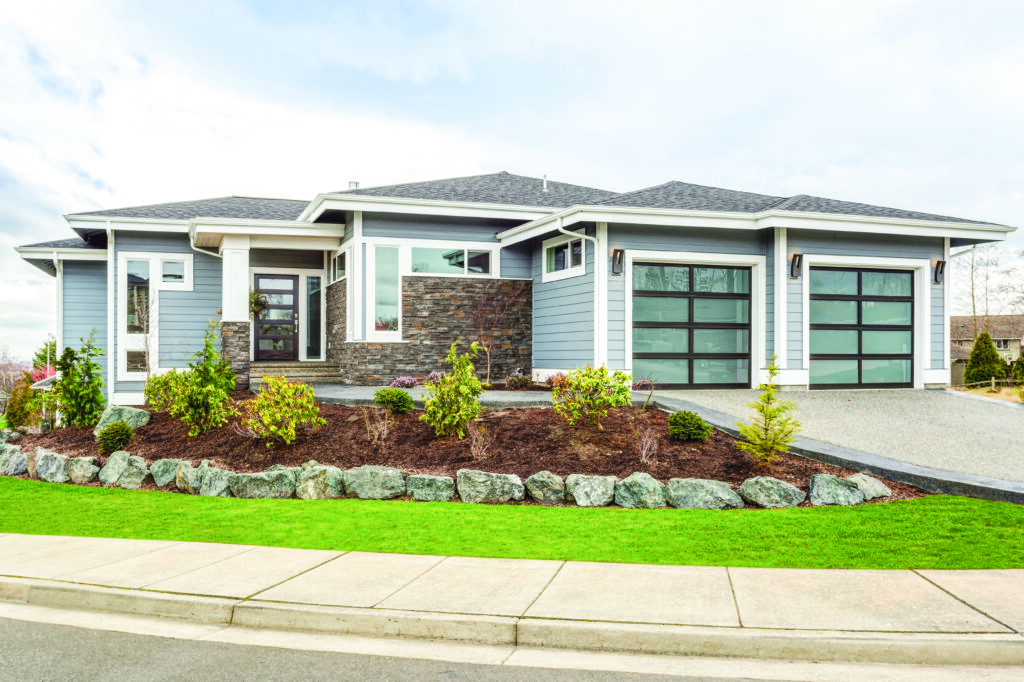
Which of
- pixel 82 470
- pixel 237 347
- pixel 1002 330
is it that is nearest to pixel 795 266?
pixel 237 347

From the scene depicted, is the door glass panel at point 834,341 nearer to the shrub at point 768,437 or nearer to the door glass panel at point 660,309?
the door glass panel at point 660,309

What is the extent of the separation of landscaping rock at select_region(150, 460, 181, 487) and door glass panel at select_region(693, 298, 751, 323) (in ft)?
29.8

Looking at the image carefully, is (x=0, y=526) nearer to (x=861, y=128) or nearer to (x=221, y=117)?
(x=221, y=117)

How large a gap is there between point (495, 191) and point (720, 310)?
5.69m

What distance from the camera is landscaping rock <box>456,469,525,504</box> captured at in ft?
25.3

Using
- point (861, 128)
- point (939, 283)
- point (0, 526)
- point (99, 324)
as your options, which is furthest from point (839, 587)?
point (99, 324)

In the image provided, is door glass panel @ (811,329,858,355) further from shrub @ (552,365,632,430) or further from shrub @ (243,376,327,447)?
shrub @ (243,376,327,447)

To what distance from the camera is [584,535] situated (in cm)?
632

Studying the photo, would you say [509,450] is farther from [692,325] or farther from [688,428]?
[692,325]

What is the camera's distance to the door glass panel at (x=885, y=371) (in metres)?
14.3

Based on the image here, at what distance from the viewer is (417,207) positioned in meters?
14.6

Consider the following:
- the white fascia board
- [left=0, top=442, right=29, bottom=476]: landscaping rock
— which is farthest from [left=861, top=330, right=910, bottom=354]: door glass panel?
[left=0, top=442, right=29, bottom=476]: landscaping rock

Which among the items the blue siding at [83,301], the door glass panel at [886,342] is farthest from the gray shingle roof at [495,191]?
the blue siding at [83,301]

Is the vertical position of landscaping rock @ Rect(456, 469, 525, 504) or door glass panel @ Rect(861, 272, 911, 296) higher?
door glass panel @ Rect(861, 272, 911, 296)
